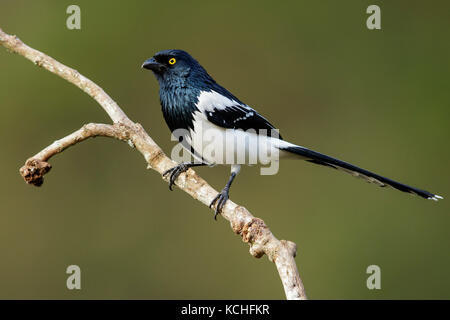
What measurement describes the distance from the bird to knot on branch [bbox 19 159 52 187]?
2.22 ft

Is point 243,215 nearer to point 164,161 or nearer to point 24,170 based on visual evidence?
→ point 164,161

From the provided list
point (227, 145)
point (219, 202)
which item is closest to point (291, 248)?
point (219, 202)

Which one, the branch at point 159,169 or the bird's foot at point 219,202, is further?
the bird's foot at point 219,202

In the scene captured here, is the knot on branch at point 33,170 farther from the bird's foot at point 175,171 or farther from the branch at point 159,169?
the bird's foot at point 175,171

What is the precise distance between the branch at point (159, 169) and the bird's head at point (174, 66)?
44 cm

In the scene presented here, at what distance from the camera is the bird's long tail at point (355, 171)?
222 centimetres

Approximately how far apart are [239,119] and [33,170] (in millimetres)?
1034

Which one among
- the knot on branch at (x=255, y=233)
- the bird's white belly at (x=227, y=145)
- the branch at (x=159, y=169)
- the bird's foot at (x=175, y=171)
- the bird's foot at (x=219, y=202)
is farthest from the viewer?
the bird's white belly at (x=227, y=145)

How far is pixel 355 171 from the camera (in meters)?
2.37

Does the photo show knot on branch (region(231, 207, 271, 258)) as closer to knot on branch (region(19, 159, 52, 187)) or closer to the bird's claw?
the bird's claw

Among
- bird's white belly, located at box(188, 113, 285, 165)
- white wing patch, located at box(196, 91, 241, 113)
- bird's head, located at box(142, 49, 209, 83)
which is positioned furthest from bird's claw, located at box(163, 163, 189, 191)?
bird's head, located at box(142, 49, 209, 83)

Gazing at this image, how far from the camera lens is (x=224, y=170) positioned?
4.40 m

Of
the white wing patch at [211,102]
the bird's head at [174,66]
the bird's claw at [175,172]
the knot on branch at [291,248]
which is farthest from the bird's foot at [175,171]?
the knot on branch at [291,248]

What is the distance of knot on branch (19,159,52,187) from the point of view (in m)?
1.93
